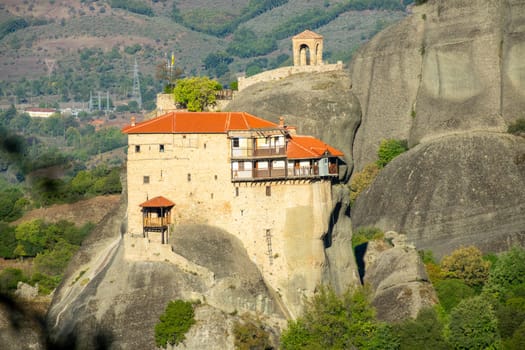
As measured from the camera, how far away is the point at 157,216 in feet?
202

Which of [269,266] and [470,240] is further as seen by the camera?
[470,240]

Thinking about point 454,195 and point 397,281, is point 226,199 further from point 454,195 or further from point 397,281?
point 454,195

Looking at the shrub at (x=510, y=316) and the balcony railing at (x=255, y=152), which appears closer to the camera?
the shrub at (x=510, y=316)

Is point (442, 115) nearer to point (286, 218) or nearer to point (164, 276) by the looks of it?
point (286, 218)

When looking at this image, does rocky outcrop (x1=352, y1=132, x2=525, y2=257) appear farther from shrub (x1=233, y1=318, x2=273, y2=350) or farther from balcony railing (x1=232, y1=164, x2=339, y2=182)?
shrub (x1=233, y1=318, x2=273, y2=350)

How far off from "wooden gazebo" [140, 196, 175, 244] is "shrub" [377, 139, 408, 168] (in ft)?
96.4

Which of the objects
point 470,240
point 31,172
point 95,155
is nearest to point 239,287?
point 470,240

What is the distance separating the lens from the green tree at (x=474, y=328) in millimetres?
55281

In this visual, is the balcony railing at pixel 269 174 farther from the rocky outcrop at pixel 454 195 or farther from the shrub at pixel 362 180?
the shrub at pixel 362 180

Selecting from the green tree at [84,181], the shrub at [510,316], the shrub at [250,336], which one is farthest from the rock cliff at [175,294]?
the green tree at [84,181]

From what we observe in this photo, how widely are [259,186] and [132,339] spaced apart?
11.5 metres

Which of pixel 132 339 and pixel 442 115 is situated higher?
pixel 442 115

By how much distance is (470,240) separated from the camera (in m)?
Result: 73.9

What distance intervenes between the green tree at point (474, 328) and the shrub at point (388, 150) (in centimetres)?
3136
